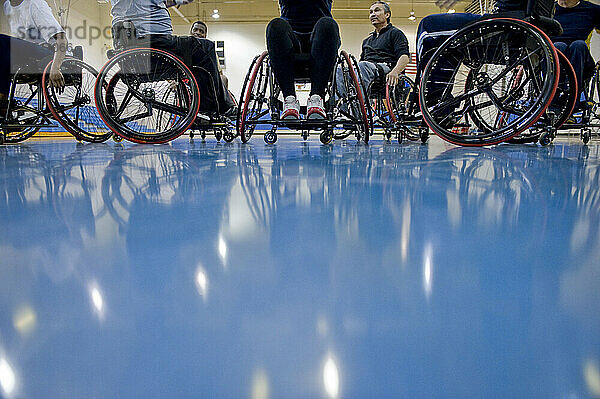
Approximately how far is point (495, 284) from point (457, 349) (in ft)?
0.35

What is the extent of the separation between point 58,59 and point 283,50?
4.89 ft

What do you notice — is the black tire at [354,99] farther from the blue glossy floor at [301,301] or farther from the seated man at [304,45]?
the blue glossy floor at [301,301]

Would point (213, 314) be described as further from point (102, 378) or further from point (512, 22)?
point (512, 22)

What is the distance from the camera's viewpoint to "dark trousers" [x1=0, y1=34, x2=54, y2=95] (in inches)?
95.5

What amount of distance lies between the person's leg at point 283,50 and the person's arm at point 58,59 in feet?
4.55

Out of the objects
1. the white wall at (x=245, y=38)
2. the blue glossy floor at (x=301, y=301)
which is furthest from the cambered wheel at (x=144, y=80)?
the white wall at (x=245, y=38)

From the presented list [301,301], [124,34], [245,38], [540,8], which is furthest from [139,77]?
[245,38]

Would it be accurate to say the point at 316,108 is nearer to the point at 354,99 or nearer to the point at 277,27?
the point at 277,27

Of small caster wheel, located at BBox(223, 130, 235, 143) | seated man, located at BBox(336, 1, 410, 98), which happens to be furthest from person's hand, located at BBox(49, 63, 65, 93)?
seated man, located at BBox(336, 1, 410, 98)

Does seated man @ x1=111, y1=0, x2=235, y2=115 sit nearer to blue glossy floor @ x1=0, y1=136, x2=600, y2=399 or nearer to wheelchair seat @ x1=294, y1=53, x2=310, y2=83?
wheelchair seat @ x1=294, y1=53, x2=310, y2=83

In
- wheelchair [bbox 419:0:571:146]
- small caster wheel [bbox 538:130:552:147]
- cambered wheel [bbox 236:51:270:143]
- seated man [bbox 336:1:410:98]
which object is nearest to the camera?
wheelchair [bbox 419:0:571:146]

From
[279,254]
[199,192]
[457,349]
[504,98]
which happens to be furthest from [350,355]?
[504,98]

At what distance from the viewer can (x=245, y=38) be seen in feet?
35.9

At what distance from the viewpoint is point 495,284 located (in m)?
0.29
